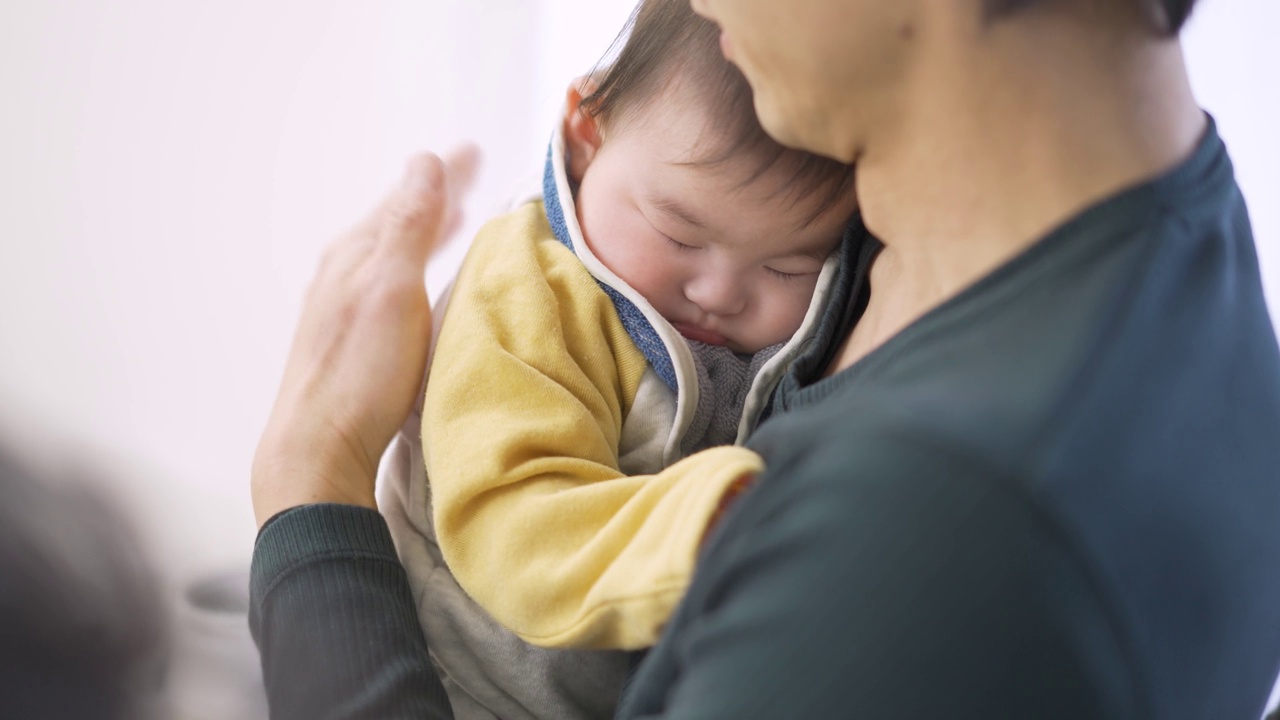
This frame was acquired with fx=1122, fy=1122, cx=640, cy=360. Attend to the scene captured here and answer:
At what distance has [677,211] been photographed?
1.03 metres

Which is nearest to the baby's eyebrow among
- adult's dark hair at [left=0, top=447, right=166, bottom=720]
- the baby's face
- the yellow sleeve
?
the baby's face

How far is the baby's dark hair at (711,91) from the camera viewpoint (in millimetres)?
980

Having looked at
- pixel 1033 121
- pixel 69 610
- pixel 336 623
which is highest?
pixel 1033 121

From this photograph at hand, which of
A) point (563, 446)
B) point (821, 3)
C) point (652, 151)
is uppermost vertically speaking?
point (821, 3)

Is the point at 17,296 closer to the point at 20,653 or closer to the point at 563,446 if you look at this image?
the point at 20,653

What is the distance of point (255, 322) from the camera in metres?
1.45

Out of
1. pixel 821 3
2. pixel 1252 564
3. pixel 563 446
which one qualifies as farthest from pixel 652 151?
pixel 1252 564

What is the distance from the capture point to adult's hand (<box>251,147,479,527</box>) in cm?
101

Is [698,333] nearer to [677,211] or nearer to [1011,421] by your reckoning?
[677,211]

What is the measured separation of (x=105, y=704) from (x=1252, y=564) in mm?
1126

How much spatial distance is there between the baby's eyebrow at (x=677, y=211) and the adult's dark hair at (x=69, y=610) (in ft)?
2.44

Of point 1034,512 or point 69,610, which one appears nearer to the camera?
point 1034,512

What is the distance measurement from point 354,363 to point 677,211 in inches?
13.6

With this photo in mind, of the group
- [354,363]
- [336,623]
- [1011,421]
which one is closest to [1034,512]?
[1011,421]
